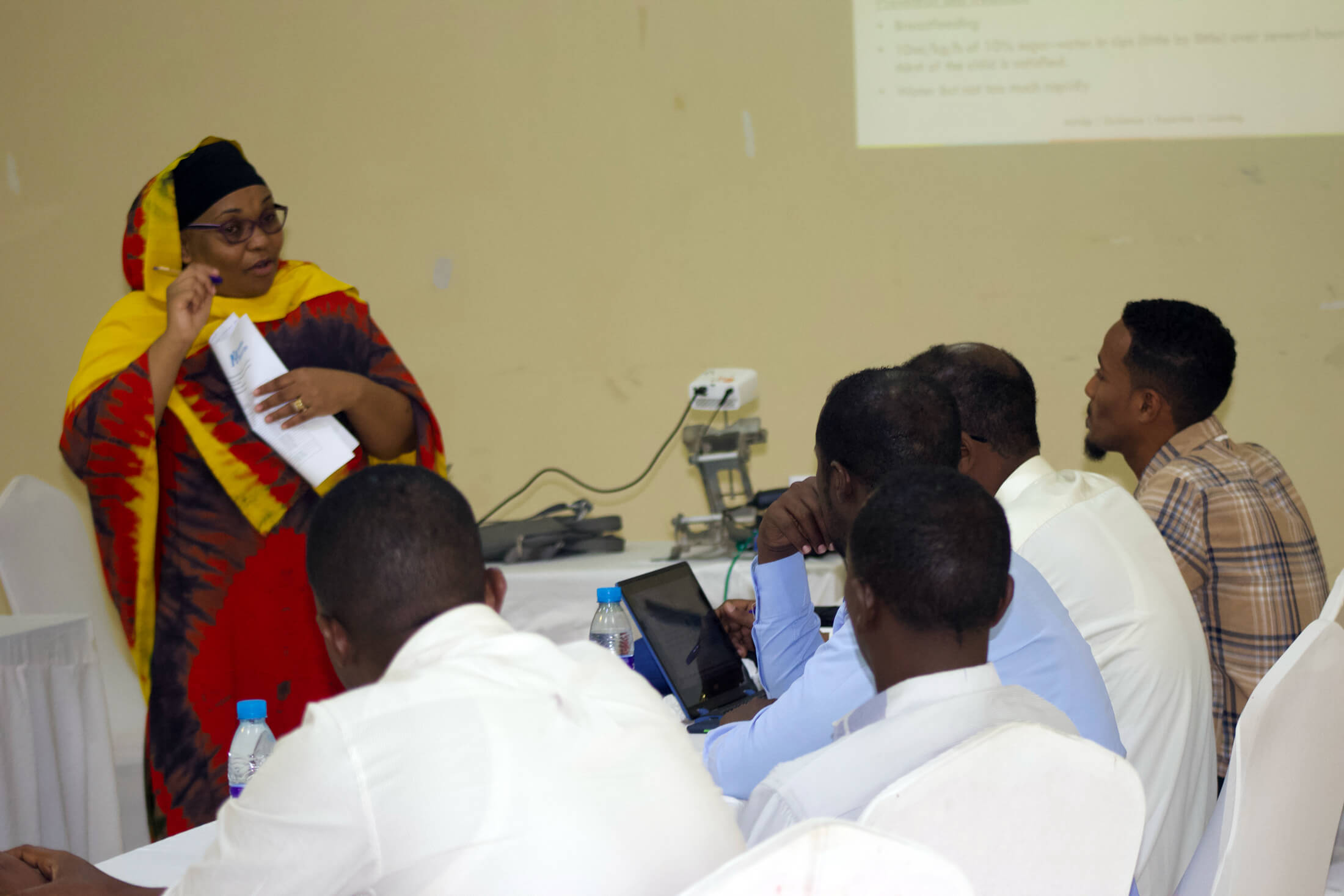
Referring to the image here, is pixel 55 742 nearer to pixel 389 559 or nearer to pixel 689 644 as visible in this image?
pixel 689 644

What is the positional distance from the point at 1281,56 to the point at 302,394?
2.81 meters

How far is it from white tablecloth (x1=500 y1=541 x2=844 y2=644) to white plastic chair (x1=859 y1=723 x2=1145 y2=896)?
5.40 ft

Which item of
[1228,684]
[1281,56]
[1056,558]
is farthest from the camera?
[1281,56]

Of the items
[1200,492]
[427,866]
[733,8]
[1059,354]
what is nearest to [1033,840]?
[427,866]

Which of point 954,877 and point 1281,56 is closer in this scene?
point 954,877

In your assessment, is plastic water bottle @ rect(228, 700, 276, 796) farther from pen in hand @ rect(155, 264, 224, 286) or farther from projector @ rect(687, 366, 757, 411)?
projector @ rect(687, 366, 757, 411)

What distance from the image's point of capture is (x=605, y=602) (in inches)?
71.2

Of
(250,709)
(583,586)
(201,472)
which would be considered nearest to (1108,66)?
(583,586)

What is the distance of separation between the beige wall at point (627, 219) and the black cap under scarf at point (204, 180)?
4.54 feet

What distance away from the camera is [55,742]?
2.12m

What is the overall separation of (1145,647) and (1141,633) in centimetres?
2

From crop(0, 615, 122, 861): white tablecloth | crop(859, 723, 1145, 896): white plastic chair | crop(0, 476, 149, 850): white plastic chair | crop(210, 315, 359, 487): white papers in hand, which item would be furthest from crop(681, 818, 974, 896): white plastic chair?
crop(0, 476, 149, 850): white plastic chair

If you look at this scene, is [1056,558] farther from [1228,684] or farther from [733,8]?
[733,8]

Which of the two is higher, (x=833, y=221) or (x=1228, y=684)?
(x=833, y=221)
